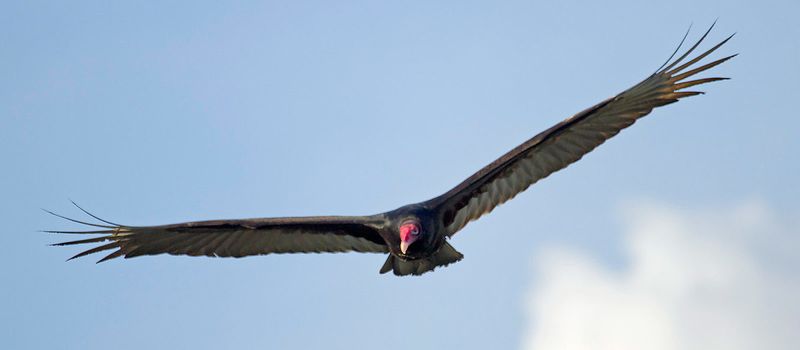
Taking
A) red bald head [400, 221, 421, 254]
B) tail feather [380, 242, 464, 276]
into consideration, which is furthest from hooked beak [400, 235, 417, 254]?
tail feather [380, 242, 464, 276]

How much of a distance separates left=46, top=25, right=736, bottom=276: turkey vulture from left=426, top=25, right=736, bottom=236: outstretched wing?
1 cm

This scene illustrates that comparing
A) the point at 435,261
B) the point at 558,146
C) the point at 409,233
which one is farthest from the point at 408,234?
the point at 558,146

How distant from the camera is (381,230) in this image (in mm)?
17766

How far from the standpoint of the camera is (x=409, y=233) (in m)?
17.1

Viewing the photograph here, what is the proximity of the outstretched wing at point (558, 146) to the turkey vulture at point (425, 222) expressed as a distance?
0.01 m

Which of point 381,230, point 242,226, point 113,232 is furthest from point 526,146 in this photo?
point 113,232

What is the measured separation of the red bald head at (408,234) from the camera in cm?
1708

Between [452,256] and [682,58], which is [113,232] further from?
[682,58]

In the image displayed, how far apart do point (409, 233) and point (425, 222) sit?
1.00 feet

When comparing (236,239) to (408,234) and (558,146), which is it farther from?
(558,146)

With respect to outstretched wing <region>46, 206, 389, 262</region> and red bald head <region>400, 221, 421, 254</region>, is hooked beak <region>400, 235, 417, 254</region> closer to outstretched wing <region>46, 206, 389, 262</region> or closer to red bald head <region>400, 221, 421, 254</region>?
red bald head <region>400, 221, 421, 254</region>

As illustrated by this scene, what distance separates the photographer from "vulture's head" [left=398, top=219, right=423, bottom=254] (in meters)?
17.1

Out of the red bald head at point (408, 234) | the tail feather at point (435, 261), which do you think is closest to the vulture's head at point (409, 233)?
the red bald head at point (408, 234)

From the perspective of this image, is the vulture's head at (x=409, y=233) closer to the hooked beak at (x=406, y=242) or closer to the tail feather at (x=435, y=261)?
the hooked beak at (x=406, y=242)
